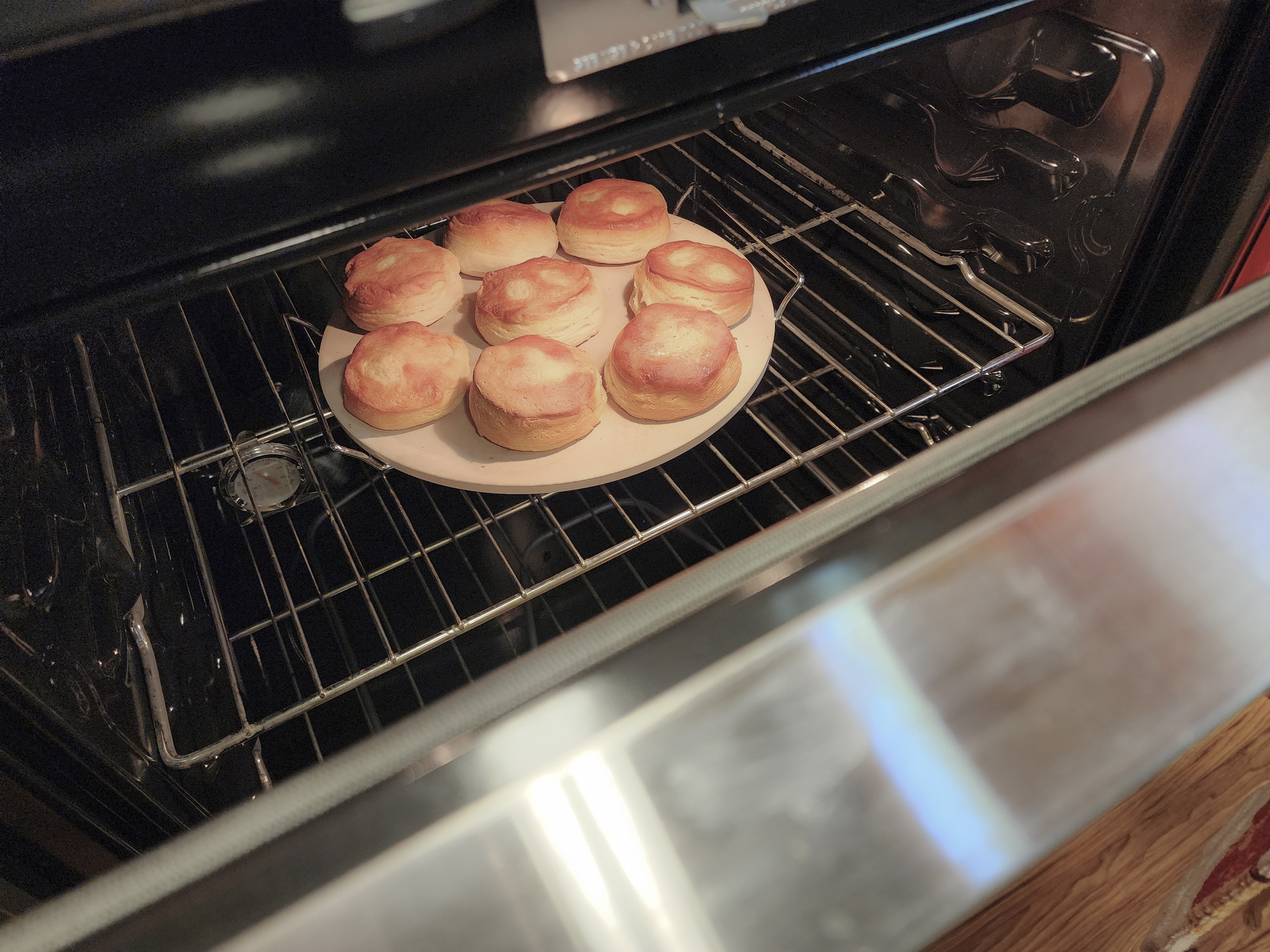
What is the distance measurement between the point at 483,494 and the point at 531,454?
0.68 feet

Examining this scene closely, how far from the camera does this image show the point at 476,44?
1.22 ft

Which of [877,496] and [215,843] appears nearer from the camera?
[215,843]

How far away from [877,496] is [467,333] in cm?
62

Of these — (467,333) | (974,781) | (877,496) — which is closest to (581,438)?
(467,333)

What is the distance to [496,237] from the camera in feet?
3.19

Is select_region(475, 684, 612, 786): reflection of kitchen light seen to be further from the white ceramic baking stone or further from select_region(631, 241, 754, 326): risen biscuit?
select_region(631, 241, 754, 326): risen biscuit

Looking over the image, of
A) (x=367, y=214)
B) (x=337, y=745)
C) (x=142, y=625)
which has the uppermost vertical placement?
(x=367, y=214)

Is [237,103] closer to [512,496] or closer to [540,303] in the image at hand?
[540,303]

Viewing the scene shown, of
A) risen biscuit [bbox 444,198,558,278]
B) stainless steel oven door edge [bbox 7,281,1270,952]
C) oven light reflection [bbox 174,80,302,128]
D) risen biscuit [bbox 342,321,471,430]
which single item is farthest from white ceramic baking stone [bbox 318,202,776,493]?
oven light reflection [bbox 174,80,302,128]

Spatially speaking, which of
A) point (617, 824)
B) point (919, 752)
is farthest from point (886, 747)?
point (617, 824)

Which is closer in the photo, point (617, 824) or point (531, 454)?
point (617, 824)

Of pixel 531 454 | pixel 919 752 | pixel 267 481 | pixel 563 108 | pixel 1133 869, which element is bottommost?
pixel 1133 869

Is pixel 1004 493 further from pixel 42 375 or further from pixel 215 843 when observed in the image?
pixel 42 375

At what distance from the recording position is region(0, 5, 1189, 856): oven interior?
666mm
